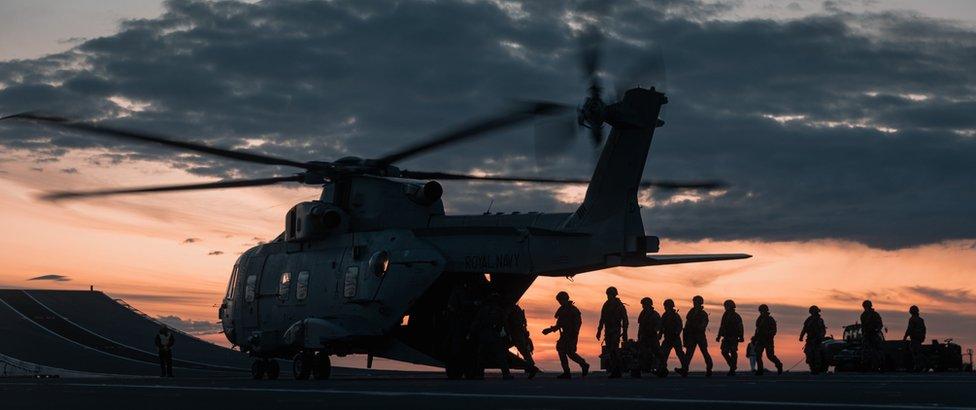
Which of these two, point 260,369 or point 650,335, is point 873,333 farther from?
point 260,369

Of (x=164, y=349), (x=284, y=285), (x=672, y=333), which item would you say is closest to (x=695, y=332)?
(x=672, y=333)

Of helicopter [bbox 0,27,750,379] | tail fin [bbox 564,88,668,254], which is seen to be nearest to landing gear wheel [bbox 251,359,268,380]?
helicopter [bbox 0,27,750,379]

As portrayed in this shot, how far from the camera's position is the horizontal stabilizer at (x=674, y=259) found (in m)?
23.1

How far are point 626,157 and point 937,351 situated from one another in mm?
15169

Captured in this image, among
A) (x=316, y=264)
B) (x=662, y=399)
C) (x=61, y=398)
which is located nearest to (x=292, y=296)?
(x=316, y=264)

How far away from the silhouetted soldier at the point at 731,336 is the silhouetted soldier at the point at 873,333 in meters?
3.88

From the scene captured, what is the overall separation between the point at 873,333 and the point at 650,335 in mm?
6862

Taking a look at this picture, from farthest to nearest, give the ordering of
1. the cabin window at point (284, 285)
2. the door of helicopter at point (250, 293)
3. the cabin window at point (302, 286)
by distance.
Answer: the door of helicopter at point (250, 293) → the cabin window at point (284, 285) → the cabin window at point (302, 286)

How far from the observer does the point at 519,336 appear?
26922 mm

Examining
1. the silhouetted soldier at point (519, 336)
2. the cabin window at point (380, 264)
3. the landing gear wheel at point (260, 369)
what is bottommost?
the landing gear wheel at point (260, 369)

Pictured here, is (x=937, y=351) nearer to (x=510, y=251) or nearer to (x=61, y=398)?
(x=510, y=251)

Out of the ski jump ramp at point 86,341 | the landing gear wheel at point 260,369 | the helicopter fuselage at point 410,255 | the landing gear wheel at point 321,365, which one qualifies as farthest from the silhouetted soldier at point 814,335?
the ski jump ramp at point 86,341

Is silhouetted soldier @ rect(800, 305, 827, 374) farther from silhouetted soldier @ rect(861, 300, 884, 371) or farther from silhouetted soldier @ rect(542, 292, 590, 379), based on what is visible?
silhouetted soldier @ rect(542, 292, 590, 379)

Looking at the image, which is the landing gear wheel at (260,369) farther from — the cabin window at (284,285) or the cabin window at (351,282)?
the cabin window at (351,282)
